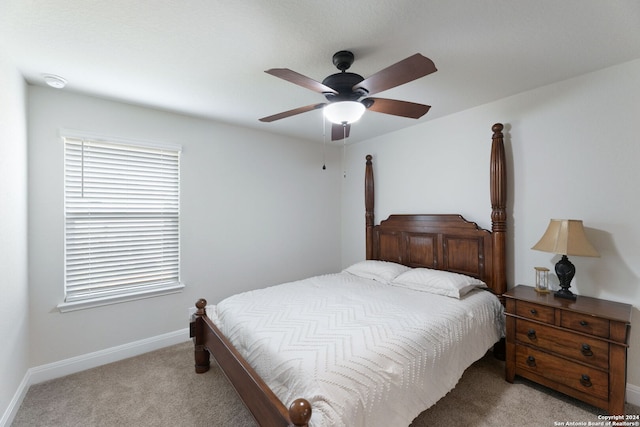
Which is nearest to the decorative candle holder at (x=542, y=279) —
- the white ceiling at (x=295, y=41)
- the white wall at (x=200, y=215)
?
the white ceiling at (x=295, y=41)

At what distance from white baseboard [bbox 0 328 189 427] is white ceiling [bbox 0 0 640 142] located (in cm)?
235

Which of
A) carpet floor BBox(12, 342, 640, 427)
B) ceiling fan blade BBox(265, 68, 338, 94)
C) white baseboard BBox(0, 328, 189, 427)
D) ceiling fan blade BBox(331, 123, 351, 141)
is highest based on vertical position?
ceiling fan blade BBox(265, 68, 338, 94)

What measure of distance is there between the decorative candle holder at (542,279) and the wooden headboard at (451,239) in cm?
27

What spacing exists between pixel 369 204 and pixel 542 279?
2.02 metres

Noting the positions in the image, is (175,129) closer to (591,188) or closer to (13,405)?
(13,405)

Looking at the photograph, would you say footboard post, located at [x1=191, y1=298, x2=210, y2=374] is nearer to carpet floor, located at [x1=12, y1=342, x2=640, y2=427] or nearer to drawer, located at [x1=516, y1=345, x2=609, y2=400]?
carpet floor, located at [x1=12, y1=342, x2=640, y2=427]

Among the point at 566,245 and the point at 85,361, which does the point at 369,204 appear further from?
the point at 85,361

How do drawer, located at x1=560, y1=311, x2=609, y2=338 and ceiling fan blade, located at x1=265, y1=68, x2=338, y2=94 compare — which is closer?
ceiling fan blade, located at x1=265, y1=68, x2=338, y2=94

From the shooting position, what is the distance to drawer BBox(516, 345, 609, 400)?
6.03 feet

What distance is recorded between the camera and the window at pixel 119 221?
8.13 feet

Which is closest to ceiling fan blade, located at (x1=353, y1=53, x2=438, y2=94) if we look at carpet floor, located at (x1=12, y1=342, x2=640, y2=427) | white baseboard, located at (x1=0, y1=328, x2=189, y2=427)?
carpet floor, located at (x1=12, y1=342, x2=640, y2=427)

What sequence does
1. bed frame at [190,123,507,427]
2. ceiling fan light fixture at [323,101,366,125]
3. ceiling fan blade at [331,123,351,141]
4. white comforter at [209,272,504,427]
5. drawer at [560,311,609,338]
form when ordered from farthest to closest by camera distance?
ceiling fan blade at [331,123,351,141] → drawer at [560,311,609,338] → ceiling fan light fixture at [323,101,366,125] → bed frame at [190,123,507,427] → white comforter at [209,272,504,427]

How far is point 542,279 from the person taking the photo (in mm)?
2379

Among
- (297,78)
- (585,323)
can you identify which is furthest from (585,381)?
(297,78)
